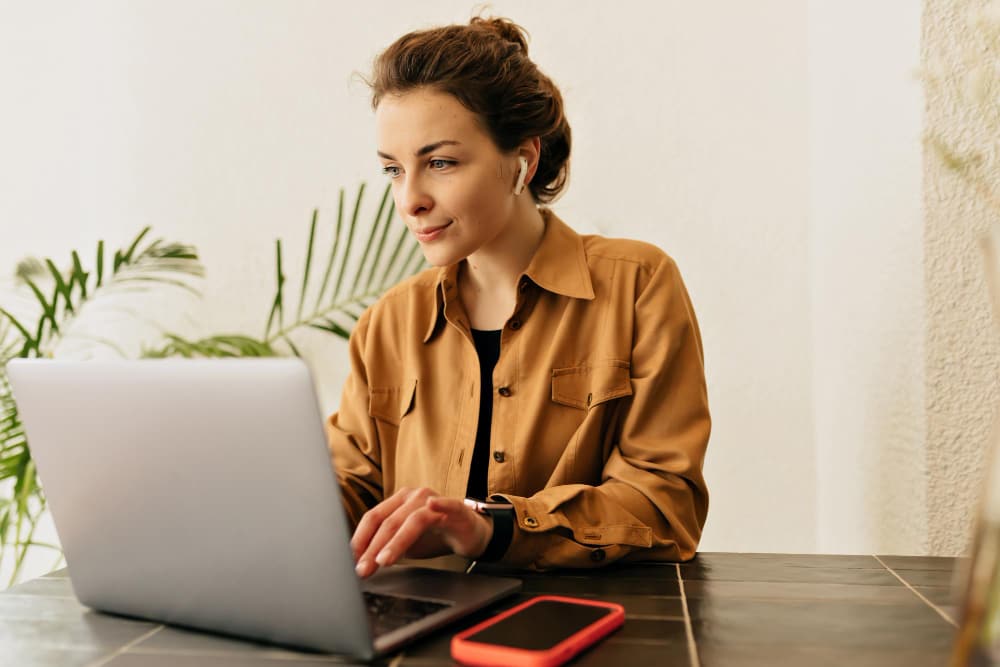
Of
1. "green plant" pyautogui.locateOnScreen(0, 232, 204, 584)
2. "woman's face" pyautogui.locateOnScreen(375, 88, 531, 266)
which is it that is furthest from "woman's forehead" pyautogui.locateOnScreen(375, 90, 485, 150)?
"green plant" pyautogui.locateOnScreen(0, 232, 204, 584)

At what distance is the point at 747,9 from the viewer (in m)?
2.16

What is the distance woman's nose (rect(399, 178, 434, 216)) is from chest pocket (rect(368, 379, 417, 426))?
0.31 metres

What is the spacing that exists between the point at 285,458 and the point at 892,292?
44.4 inches

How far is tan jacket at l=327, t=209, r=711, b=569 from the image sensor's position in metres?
1.30

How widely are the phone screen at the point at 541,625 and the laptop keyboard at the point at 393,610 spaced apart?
0.26ft

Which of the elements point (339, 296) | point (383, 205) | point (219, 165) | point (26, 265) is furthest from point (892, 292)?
point (26, 265)

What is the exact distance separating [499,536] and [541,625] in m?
0.31

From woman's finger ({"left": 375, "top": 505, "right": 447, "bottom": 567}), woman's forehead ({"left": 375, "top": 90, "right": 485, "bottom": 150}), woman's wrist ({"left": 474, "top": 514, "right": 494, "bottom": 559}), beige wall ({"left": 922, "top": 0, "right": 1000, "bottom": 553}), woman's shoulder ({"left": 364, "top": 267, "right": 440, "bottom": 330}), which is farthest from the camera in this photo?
woman's shoulder ({"left": 364, "top": 267, "right": 440, "bottom": 330})

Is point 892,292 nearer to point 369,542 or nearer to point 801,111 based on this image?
point 801,111

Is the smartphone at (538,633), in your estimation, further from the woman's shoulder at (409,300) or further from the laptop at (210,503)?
the woman's shoulder at (409,300)

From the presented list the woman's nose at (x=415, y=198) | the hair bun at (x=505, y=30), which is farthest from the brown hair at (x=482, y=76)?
the woman's nose at (x=415, y=198)

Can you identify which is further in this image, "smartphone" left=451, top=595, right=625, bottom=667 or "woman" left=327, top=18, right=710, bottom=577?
"woman" left=327, top=18, right=710, bottom=577

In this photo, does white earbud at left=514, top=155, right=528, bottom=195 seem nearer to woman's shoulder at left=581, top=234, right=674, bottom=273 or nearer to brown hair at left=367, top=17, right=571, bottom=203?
brown hair at left=367, top=17, right=571, bottom=203

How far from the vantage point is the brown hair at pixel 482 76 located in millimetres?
1422
